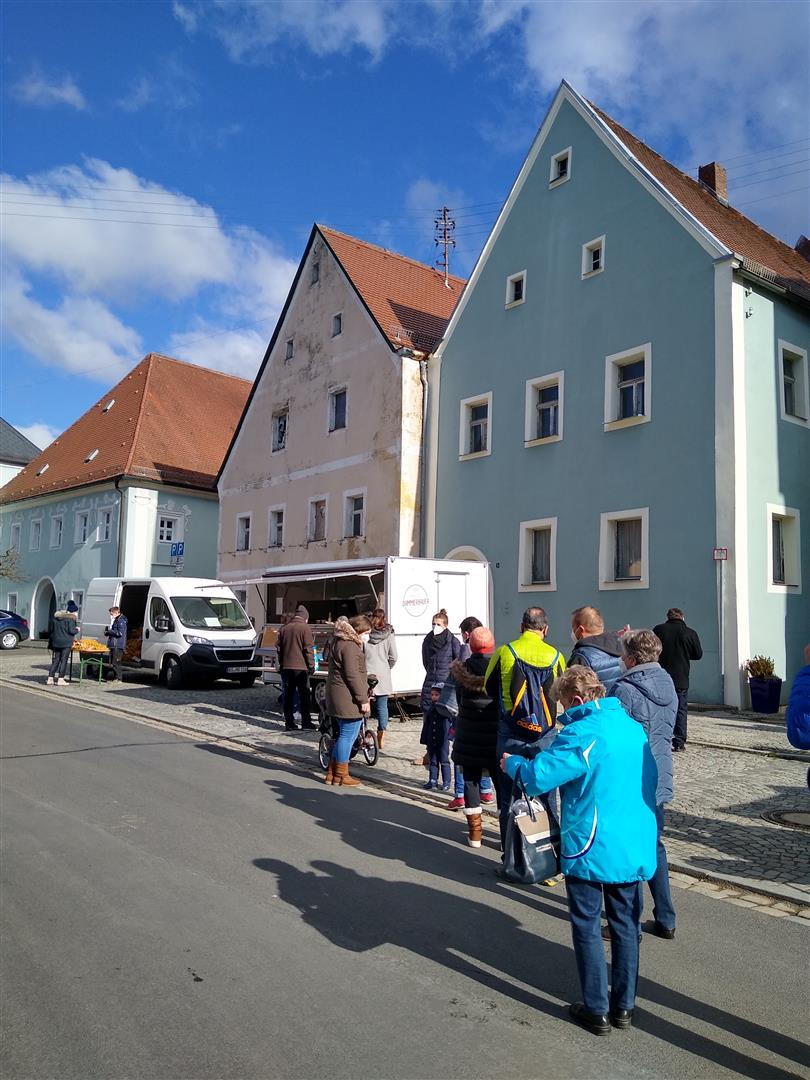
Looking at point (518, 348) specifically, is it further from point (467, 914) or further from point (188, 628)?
point (467, 914)

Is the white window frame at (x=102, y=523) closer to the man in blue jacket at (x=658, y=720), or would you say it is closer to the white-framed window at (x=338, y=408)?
the white-framed window at (x=338, y=408)

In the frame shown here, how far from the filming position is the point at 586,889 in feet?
12.9

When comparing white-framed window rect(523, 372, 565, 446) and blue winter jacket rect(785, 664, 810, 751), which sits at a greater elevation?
white-framed window rect(523, 372, 565, 446)

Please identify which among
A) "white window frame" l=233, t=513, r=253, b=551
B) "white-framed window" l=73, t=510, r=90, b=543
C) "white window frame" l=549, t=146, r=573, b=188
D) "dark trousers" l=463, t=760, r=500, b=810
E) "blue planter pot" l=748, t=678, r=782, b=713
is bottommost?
"dark trousers" l=463, t=760, r=500, b=810

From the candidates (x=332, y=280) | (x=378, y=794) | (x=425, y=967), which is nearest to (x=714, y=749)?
(x=378, y=794)

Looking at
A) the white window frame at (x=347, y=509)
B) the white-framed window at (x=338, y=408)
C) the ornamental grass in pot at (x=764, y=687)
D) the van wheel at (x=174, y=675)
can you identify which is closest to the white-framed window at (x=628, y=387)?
the ornamental grass in pot at (x=764, y=687)

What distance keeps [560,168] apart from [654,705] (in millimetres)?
19860

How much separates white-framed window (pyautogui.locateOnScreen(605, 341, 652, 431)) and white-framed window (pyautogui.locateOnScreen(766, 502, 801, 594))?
333 cm

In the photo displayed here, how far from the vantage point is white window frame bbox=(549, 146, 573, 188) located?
71.6 feet

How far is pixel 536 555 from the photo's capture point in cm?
2133

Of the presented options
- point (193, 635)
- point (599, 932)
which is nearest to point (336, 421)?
point (193, 635)

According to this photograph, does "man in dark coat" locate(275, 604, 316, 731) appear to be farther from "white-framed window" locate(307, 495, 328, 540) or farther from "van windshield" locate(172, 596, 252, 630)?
"white-framed window" locate(307, 495, 328, 540)

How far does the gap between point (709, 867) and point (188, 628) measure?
1524cm

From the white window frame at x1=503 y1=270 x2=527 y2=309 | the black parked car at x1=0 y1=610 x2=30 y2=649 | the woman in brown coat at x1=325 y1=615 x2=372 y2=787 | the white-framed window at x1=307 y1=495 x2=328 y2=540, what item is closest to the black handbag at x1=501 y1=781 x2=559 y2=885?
the woman in brown coat at x1=325 y1=615 x2=372 y2=787
